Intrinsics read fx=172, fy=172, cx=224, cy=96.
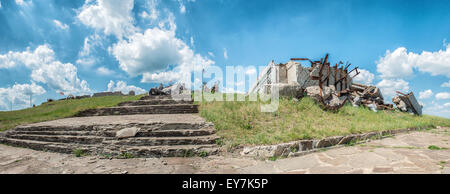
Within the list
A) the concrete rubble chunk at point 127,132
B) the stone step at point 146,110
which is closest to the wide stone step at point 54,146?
the concrete rubble chunk at point 127,132

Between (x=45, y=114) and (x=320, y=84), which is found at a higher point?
(x=320, y=84)

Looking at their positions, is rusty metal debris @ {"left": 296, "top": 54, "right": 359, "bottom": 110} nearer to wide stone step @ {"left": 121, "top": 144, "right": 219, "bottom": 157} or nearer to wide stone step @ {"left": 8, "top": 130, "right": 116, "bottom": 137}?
wide stone step @ {"left": 121, "top": 144, "right": 219, "bottom": 157}

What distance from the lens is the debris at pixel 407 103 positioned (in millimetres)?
13119

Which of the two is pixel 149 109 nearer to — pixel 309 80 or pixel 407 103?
pixel 309 80

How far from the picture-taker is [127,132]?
538 cm

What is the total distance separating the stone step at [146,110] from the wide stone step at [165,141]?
15.3ft

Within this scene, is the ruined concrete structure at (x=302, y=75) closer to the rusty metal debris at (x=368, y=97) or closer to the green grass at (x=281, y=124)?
the rusty metal debris at (x=368, y=97)

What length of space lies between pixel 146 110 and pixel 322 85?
1141 cm

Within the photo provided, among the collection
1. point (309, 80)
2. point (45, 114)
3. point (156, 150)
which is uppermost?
point (309, 80)

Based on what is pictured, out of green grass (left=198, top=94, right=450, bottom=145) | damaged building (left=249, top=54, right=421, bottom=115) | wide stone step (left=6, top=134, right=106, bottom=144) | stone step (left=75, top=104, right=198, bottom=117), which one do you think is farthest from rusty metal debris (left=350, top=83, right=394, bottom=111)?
wide stone step (left=6, top=134, right=106, bottom=144)

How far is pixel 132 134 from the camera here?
5312 mm

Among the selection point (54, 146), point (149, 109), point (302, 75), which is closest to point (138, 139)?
point (54, 146)

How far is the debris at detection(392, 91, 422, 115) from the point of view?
13.1m
